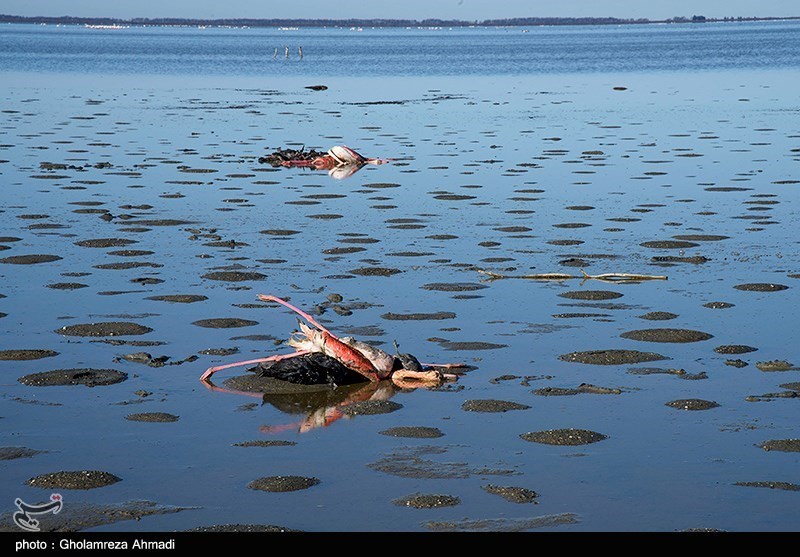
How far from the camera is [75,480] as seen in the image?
7.04 meters

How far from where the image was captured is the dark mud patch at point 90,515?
6328mm

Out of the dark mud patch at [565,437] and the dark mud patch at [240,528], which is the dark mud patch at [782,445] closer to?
the dark mud patch at [565,437]

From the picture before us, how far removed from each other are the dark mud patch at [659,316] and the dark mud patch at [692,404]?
2445 mm

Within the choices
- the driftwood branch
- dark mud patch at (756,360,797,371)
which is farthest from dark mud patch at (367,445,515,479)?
the driftwood branch

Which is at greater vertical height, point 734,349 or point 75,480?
point 75,480

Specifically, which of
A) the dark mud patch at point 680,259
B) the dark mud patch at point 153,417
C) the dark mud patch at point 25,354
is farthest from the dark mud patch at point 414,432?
the dark mud patch at point 680,259

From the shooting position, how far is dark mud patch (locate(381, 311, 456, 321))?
433 inches

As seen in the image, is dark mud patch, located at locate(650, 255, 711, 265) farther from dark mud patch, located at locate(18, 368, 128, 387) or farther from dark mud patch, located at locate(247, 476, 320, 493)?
dark mud patch, located at locate(247, 476, 320, 493)

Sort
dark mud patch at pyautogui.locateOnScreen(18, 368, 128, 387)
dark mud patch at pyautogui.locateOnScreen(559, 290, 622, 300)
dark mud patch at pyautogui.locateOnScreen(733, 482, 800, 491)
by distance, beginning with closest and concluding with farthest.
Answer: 1. dark mud patch at pyautogui.locateOnScreen(733, 482, 800, 491)
2. dark mud patch at pyautogui.locateOnScreen(18, 368, 128, 387)
3. dark mud patch at pyautogui.locateOnScreen(559, 290, 622, 300)

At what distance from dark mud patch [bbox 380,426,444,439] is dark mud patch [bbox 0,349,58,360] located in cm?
312

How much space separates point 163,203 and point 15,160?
6973 mm

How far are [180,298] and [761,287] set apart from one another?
5.39 metres

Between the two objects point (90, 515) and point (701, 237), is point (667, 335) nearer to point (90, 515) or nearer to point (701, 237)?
point (701, 237)

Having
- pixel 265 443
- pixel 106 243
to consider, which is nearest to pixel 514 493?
pixel 265 443
